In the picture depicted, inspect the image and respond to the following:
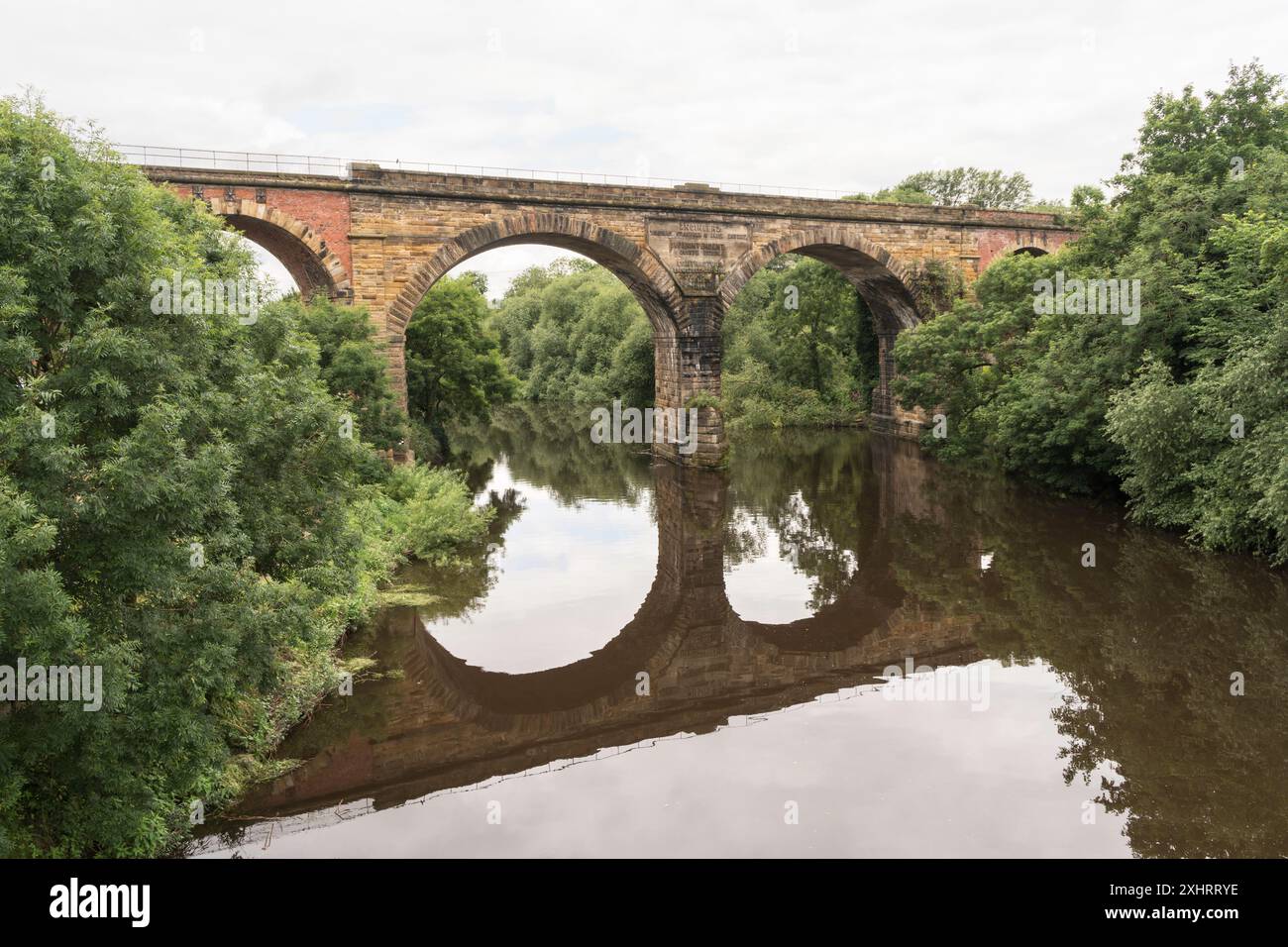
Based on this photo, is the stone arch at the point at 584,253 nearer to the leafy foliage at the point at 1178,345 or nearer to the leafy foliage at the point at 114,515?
the leafy foliage at the point at 1178,345

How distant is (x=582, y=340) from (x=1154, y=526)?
36.6 meters

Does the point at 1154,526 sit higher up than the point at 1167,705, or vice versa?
the point at 1154,526

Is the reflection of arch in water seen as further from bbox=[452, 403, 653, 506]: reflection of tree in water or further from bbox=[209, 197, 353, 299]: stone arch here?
bbox=[209, 197, 353, 299]: stone arch

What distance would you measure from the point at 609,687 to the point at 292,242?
15.1 m

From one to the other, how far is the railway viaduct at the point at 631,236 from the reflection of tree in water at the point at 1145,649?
1022 centimetres

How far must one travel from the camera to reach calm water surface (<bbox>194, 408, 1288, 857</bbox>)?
7320mm

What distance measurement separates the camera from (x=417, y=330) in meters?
28.2

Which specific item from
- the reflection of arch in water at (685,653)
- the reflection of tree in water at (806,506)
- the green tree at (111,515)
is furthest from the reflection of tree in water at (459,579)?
the green tree at (111,515)

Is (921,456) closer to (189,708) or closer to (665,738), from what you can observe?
(665,738)

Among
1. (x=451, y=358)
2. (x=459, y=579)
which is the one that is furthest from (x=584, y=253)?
(x=459, y=579)

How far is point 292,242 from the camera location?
69.4 feet

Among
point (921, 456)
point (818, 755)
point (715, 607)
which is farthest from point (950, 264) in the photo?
point (818, 755)

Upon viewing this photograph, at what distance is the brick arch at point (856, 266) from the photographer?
86.7 feet

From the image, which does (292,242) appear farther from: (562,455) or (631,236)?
(562,455)
